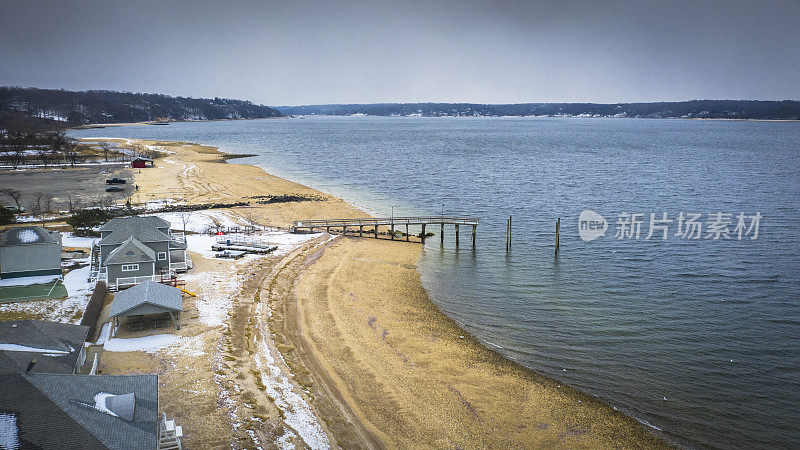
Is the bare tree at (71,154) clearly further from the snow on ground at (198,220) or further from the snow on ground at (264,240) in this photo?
the snow on ground at (264,240)

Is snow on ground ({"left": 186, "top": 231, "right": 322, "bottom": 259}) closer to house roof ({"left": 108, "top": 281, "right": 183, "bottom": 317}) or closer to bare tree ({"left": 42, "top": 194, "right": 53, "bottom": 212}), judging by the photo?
house roof ({"left": 108, "top": 281, "right": 183, "bottom": 317})

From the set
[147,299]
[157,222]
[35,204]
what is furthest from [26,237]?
[35,204]

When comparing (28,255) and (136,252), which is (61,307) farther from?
(28,255)

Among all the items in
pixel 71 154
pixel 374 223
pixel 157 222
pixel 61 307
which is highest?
pixel 71 154

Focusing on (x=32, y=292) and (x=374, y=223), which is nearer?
(x=32, y=292)

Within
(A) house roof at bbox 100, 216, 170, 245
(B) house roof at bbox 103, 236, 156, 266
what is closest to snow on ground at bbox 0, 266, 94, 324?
(B) house roof at bbox 103, 236, 156, 266

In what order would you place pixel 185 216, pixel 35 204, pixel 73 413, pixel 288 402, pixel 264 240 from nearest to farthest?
pixel 73 413 < pixel 288 402 < pixel 264 240 < pixel 185 216 < pixel 35 204

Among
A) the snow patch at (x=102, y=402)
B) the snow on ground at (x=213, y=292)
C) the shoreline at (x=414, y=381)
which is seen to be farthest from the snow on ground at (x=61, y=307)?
the snow patch at (x=102, y=402)
